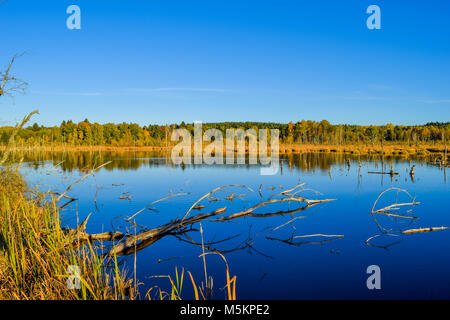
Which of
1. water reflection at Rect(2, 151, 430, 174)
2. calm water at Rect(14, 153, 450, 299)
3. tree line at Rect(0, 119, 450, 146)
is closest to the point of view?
calm water at Rect(14, 153, 450, 299)

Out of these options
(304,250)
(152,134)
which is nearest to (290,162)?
(304,250)

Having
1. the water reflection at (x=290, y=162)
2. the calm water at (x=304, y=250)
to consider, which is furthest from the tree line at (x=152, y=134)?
the calm water at (x=304, y=250)

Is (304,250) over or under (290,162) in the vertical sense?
under

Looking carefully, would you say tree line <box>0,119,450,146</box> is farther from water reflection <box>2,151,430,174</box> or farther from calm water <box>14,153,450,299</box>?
calm water <box>14,153,450,299</box>

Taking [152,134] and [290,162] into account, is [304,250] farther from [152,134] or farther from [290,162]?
[152,134]

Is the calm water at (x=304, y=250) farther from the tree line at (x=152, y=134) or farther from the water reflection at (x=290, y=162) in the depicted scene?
the tree line at (x=152, y=134)

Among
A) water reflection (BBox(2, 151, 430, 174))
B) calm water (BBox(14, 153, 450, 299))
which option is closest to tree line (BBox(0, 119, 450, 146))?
water reflection (BBox(2, 151, 430, 174))

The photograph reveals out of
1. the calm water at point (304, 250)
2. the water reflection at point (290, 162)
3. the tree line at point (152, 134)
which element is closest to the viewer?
the calm water at point (304, 250)

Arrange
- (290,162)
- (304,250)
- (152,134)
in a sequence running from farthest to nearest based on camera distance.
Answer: (152,134) < (290,162) < (304,250)
